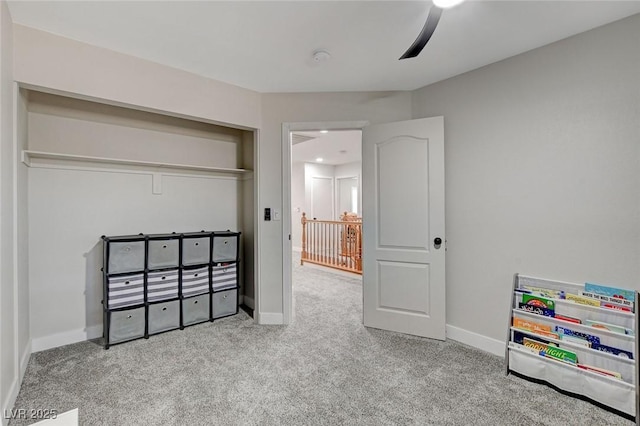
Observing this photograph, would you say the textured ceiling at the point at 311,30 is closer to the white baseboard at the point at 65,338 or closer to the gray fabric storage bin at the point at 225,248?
the gray fabric storage bin at the point at 225,248

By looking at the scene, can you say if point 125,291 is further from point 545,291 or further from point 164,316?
point 545,291

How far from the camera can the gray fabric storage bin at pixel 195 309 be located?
2867mm

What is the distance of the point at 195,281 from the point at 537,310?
9.43 ft

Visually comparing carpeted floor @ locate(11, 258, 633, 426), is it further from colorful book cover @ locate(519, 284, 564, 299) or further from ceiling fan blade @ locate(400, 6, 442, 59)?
ceiling fan blade @ locate(400, 6, 442, 59)

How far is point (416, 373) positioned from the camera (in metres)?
2.11

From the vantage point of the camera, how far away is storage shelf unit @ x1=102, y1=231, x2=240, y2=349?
250 cm

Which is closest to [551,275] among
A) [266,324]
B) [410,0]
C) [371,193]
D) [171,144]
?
[371,193]

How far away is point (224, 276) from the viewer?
10.3ft

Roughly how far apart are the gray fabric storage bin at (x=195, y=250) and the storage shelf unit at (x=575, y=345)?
269cm

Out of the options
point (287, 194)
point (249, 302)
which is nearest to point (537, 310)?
point (287, 194)

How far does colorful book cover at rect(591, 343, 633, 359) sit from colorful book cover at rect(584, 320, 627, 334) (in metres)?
0.11

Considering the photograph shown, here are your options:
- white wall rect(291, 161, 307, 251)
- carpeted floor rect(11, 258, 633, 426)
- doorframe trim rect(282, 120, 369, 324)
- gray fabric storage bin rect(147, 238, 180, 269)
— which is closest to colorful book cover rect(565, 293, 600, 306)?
carpeted floor rect(11, 258, 633, 426)

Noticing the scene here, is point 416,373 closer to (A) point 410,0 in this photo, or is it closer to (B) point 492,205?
(B) point 492,205

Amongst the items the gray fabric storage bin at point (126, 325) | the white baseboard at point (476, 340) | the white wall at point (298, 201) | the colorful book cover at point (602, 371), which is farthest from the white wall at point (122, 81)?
the white wall at point (298, 201)
